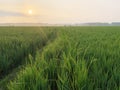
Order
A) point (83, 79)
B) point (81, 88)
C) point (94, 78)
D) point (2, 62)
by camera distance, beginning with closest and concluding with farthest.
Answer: point (81, 88)
point (83, 79)
point (94, 78)
point (2, 62)

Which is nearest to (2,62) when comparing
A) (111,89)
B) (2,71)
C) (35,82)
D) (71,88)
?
(2,71)

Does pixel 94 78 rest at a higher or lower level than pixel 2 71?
higher

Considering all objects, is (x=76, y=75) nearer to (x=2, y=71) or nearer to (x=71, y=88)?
(x=71, y=88)

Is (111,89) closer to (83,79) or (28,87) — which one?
(83,79)

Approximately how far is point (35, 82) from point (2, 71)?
3514mm

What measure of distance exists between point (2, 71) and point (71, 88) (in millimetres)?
3864

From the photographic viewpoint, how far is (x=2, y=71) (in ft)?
19.2

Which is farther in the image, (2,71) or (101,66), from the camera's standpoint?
(2,71)

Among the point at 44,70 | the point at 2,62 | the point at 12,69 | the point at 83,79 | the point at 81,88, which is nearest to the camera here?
the point at 81,88

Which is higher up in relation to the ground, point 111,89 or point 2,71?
point 111,89

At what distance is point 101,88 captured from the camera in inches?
96.7

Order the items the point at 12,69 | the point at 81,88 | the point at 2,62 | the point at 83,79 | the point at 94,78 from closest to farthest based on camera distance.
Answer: the point at 81,88 → the point at 83,79 → the point at 94,78 → the point at 2,62 → the point at 12,69

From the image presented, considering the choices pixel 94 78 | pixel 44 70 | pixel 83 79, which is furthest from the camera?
pixel 44 70

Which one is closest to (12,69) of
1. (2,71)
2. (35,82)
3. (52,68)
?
(2,71)
